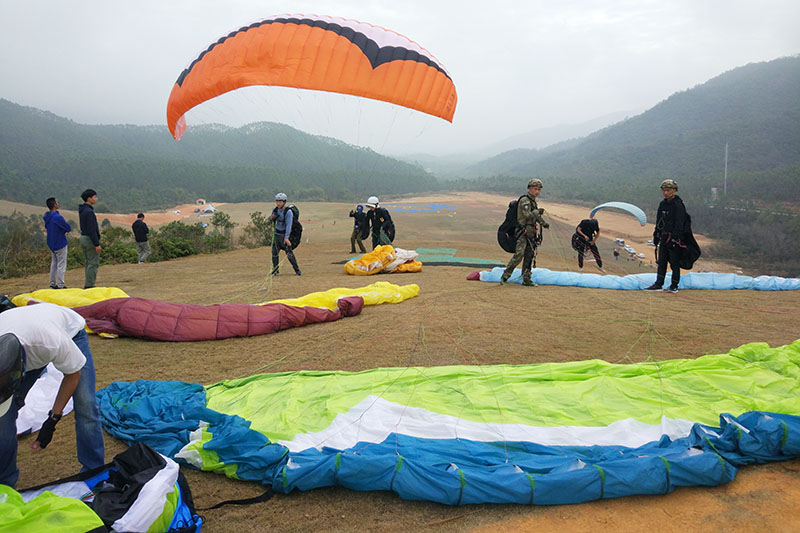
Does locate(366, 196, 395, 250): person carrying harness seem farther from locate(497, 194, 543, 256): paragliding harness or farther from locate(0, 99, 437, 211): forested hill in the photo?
locate(0, 99, 437, 211): forested hill

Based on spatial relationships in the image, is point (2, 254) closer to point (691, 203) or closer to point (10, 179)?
point (691, 203)

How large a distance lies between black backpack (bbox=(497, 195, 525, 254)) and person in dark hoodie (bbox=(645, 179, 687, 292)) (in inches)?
76.8

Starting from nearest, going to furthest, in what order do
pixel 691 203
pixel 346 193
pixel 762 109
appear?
1. pixel 691 203
2. pixel 346 193
3. pixel 762 109

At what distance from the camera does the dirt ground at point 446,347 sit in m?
2.32

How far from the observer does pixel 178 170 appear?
57.4m

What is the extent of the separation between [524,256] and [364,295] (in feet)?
8.69

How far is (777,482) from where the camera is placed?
2.49m

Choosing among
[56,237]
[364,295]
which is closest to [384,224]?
[364,295]

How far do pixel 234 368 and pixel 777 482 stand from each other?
4.11 meters

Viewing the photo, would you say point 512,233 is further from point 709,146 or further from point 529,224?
point 709,146

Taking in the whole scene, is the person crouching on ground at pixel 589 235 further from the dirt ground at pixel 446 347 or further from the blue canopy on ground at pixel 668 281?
the dirt ground at pixel 446 347

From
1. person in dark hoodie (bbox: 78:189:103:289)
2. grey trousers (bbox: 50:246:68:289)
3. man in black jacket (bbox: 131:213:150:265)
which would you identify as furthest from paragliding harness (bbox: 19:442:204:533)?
man in black jacket (bbox: 131:213:150:265)

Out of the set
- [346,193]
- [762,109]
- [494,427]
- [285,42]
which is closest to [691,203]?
[346,193]

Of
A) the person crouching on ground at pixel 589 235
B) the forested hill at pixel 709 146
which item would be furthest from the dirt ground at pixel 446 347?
the forested hill at pixel 709 146
